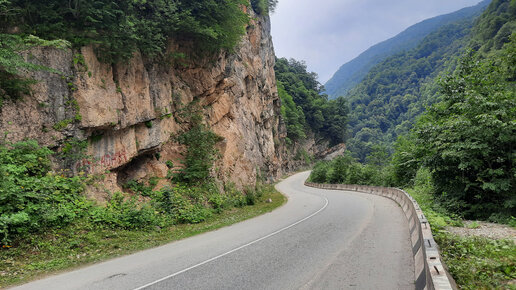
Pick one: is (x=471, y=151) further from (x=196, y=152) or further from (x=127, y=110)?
(x=127, y=110)

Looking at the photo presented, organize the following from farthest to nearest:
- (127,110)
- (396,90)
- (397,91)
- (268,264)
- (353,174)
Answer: (397,91), (396,90), (353,174), (127,110), (268,264)

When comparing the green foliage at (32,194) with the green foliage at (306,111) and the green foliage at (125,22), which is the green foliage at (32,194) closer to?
the green foliage at (125,22)

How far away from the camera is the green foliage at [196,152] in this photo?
1592 cm

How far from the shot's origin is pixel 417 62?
138 metres

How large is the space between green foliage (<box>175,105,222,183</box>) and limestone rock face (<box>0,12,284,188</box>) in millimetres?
644

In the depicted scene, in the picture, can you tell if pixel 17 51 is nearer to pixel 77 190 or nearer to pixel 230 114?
pixel 77 190

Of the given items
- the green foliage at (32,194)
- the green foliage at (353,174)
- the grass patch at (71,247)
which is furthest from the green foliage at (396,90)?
the green foliage at (32,194)

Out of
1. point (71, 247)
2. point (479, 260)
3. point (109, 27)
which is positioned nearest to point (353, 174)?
point (479, 260)

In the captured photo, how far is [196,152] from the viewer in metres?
16.5

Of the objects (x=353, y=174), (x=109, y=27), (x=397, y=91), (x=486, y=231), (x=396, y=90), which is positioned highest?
(x=396, y=90)

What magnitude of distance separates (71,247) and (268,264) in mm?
6204

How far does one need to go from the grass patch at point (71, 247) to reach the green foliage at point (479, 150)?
1131cm

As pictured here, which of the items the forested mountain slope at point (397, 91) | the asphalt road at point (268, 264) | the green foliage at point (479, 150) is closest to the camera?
the asphalt road at point (268, 264)

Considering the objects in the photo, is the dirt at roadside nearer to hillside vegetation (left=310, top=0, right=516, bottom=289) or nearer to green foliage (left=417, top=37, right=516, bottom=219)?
hillside vegetation (left=310, top=0, right=516, bottom=289)
